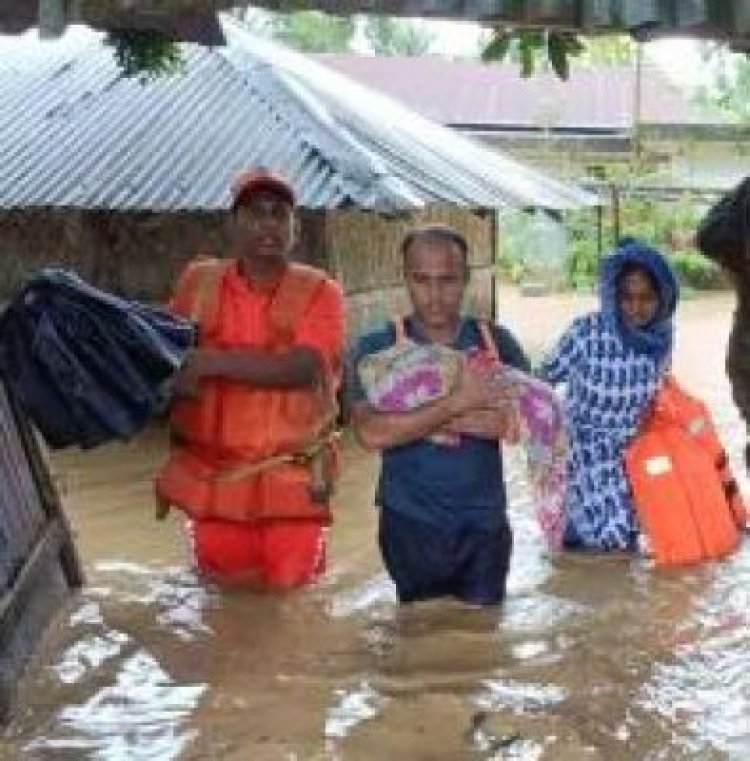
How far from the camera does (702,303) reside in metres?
27.5

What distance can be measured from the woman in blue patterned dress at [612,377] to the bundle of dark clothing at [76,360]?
2.38 m

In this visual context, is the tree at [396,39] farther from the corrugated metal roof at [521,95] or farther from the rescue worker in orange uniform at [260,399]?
the rescue worker in orange uniform at [260,399]

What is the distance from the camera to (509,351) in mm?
5227

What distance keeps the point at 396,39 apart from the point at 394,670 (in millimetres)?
45858

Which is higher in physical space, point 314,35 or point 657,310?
point 314,35

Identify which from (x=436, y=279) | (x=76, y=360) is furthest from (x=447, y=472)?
(x=76, y=360)

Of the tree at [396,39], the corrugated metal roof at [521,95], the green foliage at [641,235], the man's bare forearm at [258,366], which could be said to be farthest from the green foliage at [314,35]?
the man's bare forearm at [258,366]

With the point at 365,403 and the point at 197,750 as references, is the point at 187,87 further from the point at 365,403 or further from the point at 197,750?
the point at 197,750

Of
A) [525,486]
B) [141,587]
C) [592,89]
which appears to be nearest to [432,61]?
[592,89]

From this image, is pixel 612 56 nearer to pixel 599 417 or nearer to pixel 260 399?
pixel 599 417

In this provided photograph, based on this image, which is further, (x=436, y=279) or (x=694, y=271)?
(x=694, y=271)

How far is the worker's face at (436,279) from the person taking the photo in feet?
16.2

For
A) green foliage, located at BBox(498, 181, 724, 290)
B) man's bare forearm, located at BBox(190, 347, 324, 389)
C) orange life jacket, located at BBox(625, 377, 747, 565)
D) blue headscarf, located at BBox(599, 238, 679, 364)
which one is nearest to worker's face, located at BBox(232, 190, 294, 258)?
man's bare forearm, located at BBox(190, 347, 324, 389)

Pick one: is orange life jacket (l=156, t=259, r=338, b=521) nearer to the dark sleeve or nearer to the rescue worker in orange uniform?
the rescue worker in orange uniform
